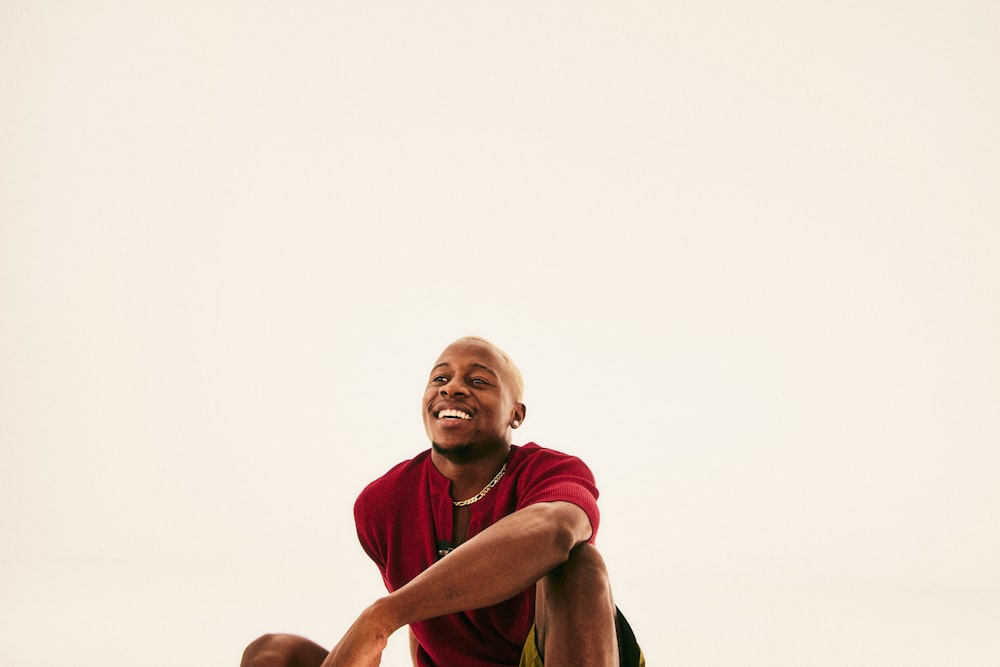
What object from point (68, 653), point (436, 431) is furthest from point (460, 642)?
point (68, 653)

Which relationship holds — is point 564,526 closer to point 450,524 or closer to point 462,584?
point 462,584

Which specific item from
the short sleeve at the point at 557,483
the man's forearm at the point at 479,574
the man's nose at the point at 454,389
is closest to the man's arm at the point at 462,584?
the man's forearm at the point at 479,574

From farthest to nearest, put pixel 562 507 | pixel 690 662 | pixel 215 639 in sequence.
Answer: pixel 215 639
pixel 690 662
pixel 562 507

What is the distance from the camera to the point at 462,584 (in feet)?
4.70

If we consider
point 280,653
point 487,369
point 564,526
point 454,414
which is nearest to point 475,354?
point 487,369

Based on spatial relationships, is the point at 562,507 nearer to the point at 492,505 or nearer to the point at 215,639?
the point at 492,505

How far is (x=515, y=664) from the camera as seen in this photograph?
5.78 ft

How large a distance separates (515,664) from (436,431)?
0.42 metres

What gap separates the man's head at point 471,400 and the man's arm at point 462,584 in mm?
351

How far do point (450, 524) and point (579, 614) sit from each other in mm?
383

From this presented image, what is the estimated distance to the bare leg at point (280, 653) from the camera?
5.45ft

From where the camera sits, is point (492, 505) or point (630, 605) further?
point (630, 605)

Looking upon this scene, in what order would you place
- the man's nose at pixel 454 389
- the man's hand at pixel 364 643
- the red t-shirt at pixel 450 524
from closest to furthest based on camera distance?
the man's hand at pixel 364 643
the red t-shirt at pixel 450 524
the man's nose at pixel 454 389

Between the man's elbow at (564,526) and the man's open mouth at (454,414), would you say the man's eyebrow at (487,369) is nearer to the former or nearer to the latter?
the man's open mouth at (454,414)
